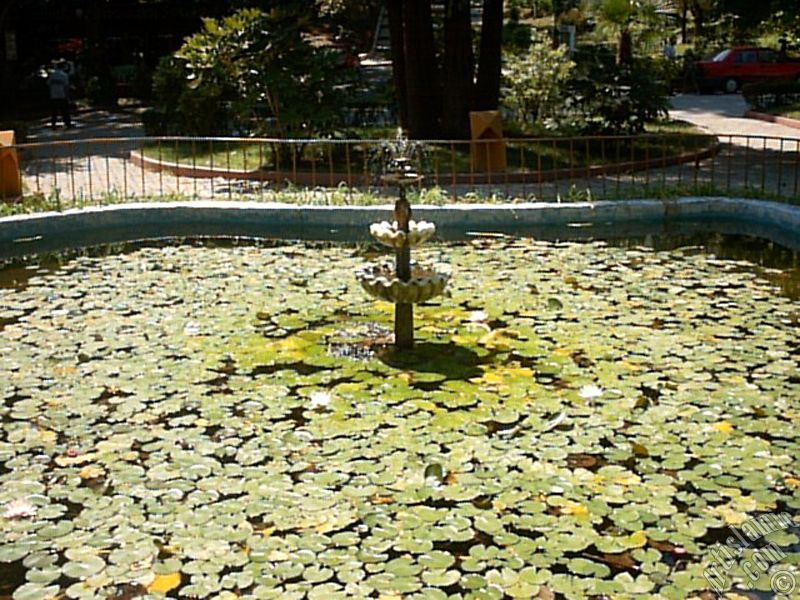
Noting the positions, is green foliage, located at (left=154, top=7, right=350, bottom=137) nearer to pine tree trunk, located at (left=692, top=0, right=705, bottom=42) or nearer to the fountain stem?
the fountain stem

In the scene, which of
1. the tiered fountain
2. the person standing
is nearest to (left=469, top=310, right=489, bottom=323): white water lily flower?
the tiered fountain

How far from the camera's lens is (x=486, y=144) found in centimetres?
1528

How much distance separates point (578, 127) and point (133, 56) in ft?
60.5

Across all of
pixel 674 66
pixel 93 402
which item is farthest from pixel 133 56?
pixel 93 402

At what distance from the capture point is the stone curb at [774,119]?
2177cm

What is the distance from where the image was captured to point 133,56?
1310 inches

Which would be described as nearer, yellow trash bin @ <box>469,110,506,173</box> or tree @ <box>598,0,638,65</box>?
yellow trash bin @ <box>469,110,506,173</box>

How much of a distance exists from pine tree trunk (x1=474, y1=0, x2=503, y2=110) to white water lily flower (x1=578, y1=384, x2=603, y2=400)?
10.8 meters

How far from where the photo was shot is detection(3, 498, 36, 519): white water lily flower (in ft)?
18.2

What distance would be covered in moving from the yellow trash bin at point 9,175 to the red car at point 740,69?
2206 centimetres

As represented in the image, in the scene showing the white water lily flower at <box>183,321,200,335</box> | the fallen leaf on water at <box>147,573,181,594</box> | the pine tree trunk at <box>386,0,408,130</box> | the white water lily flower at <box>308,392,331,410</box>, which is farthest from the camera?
the pine tree trunk at <box>386,0,408,130</box>

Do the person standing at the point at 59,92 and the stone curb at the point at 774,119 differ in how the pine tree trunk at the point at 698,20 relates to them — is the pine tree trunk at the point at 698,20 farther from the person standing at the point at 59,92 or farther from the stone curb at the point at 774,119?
the person standing at the point at 59,92

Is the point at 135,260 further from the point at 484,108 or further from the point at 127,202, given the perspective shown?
the point at 484,108

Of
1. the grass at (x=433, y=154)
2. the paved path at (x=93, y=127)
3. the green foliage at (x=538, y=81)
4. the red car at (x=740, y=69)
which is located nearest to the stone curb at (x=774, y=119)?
the grass at (x=433, y=154)
